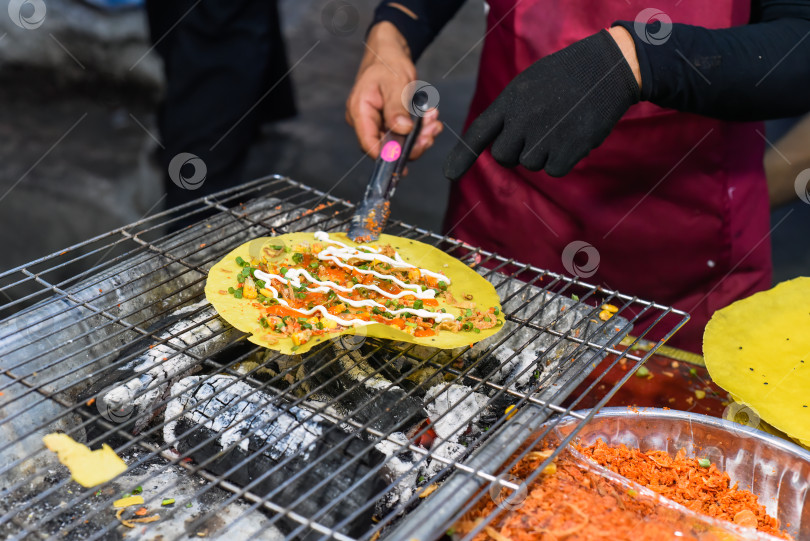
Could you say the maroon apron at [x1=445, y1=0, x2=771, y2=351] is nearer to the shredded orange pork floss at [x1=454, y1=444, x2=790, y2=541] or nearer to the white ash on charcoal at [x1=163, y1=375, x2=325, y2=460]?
the shredded orange pork floss at [x1=454, y1=444, x2=790, y2=541]

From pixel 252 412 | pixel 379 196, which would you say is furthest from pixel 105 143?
pixel 252 412

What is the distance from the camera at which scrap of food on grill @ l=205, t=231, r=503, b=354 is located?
1.86 m

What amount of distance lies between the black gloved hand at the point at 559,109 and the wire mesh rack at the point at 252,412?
1.32ft

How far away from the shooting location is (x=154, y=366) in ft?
5.20

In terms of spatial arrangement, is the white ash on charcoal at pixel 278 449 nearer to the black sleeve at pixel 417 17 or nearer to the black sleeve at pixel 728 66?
the black sleeve at pixel 728 66

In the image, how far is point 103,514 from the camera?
1.48 m

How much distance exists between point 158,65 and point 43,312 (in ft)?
17.4

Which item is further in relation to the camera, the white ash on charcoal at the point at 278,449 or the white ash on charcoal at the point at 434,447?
the white ash on charcoal at the point at 434,447

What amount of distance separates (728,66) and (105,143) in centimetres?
538

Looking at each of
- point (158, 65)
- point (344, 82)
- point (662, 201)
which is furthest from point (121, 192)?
point (662, 201)

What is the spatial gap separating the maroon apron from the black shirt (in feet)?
0.91

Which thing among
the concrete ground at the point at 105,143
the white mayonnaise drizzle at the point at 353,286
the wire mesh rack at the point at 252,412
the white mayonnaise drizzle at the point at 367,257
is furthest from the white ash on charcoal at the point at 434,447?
the concrete ground at the point at 105,143

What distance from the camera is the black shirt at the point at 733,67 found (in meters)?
2.07

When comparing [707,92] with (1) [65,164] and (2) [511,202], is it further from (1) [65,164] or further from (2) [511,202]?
(1) [65,164]
